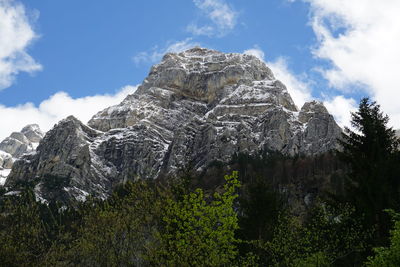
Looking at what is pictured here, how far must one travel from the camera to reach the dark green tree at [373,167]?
74.4 ft

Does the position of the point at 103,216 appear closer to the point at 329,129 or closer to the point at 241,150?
the point at 241,150

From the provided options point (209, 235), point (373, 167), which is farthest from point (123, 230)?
point (373, 167)

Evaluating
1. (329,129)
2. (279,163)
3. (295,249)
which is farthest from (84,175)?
(295,249)

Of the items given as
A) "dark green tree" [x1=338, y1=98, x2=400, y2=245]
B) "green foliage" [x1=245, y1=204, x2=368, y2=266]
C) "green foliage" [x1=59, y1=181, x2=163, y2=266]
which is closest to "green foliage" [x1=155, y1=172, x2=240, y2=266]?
"green foliage" [x1=59, y1=181, x2=163, y2=266]

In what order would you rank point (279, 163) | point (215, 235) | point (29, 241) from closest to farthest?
point (215, 235) → point (29, 241) → point (279, 163)

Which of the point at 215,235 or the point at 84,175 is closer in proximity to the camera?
the point at 215,235

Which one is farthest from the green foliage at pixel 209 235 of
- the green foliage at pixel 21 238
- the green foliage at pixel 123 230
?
the green foliage at pixel 21 238

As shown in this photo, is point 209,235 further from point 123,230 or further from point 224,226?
point 123,230

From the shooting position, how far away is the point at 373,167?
77.3 feet

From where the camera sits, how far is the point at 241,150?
177 metres

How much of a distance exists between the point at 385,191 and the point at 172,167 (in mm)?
166230

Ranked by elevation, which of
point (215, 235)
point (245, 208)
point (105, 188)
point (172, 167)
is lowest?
point (215, 235)

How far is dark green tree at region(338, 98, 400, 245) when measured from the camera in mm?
22688

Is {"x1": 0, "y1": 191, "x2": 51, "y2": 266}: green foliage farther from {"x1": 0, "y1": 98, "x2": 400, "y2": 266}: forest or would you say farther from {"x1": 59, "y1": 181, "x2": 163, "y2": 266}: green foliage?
{"x1": 59, "y1": 181, "x2": 163, "y2": 266}: green foliage
